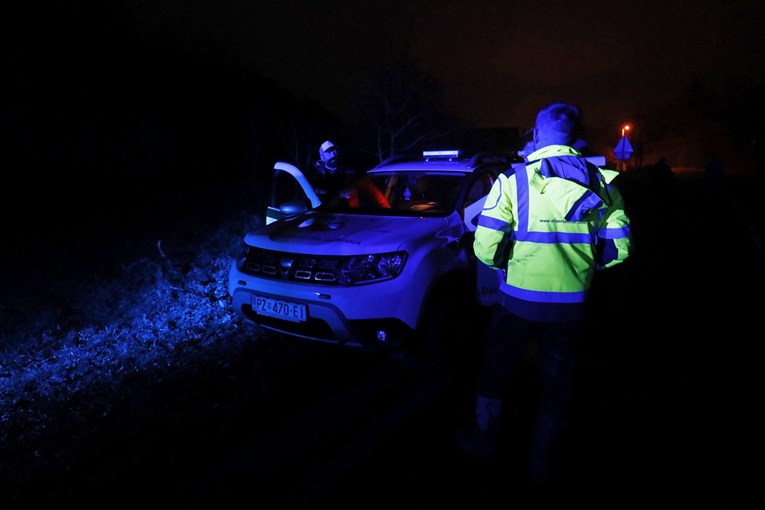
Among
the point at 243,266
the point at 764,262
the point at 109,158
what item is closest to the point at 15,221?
the point at 109,158

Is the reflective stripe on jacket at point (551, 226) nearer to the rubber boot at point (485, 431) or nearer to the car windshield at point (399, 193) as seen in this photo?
the rubber boot at point (485, 431)

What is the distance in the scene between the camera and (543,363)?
8.45 ft

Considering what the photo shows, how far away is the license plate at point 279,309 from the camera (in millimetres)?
3578

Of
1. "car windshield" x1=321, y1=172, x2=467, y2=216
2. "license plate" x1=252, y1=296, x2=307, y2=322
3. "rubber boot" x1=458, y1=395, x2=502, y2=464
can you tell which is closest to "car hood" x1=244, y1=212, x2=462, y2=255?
"car windshield" x1=321, y1=172, x2=467, y2=216

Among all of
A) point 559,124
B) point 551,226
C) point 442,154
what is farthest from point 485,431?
point 442,154

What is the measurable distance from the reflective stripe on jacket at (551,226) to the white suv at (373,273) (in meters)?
1.10

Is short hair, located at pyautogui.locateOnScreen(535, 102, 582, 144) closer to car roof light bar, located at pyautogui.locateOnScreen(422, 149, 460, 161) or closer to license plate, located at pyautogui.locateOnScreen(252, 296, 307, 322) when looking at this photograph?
license plate, located at pyautogui.locateOnScreen(252, 296, 307, 322)

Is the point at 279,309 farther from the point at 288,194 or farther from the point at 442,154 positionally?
the point at 442,154

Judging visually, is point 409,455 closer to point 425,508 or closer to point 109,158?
point 425,508

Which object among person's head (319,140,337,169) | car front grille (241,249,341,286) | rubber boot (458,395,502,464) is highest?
person's head (319,140,337,169)

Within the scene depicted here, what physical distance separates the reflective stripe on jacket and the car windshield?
6.30 feet

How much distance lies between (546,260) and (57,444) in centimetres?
309

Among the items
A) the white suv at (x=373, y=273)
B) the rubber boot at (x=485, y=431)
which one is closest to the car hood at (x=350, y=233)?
the white suv at (x=373, y=273)

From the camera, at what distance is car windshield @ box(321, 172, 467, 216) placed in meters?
4.50
